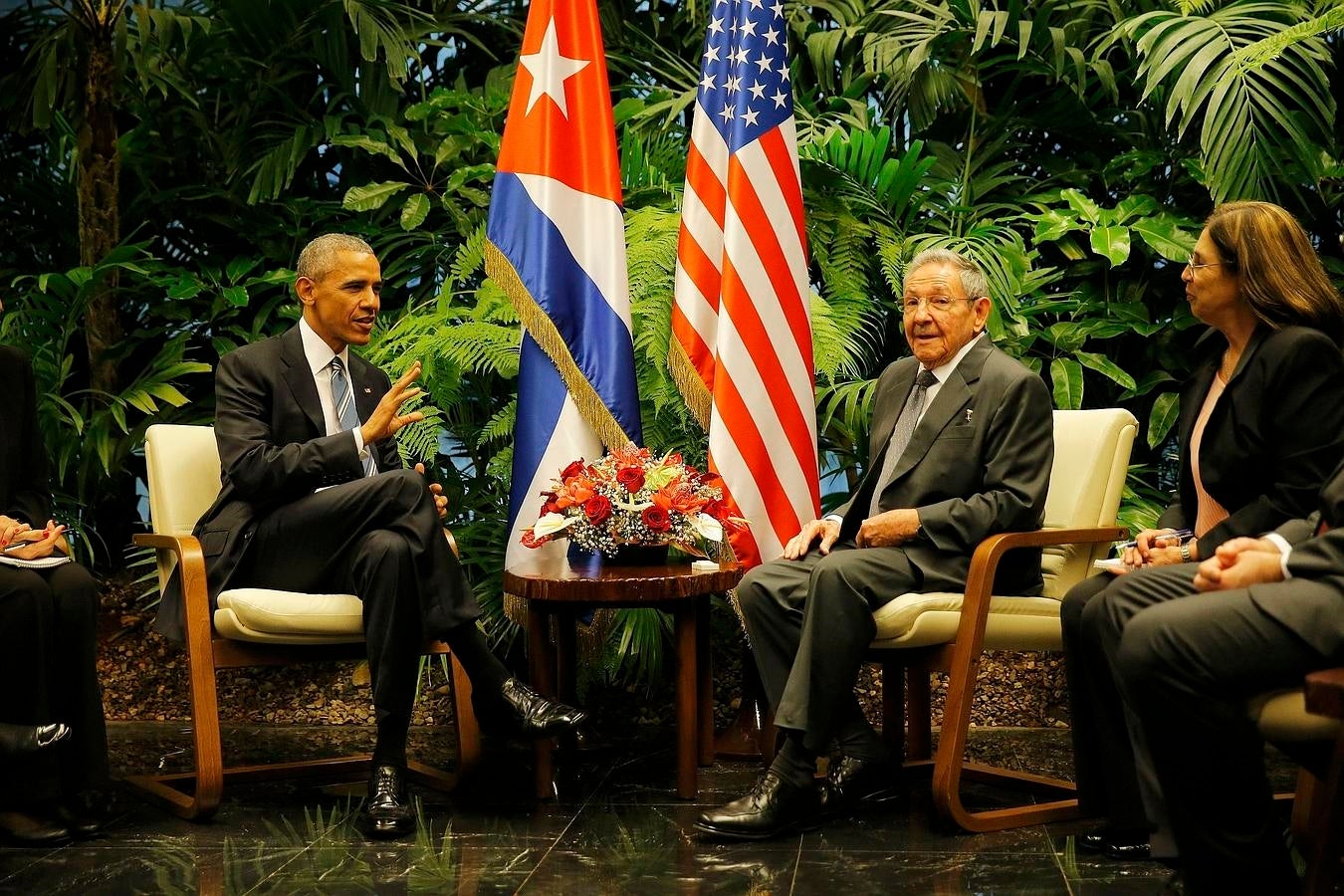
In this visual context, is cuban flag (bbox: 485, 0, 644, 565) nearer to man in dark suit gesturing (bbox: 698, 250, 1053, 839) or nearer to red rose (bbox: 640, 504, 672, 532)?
red rose (bbox: 640, 504, 672, 532)

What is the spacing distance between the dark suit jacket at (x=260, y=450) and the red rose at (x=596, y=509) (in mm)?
635

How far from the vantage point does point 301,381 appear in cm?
393

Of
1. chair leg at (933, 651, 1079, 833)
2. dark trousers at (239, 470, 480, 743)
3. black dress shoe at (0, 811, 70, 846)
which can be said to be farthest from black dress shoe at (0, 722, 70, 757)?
chair leg at (933, 651, 1079, 833)

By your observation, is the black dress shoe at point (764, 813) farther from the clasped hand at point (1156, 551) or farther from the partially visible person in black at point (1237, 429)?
the clasped hand at point (1156, 551)

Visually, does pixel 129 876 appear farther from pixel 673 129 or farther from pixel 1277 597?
pixel 673 129

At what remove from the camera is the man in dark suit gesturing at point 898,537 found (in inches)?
133

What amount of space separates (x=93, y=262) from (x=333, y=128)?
1.10 m

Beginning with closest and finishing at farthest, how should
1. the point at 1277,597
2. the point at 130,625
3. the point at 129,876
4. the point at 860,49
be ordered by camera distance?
the point at 1277,597, the point at 129,876, the point at 130,625, the point at 860,49

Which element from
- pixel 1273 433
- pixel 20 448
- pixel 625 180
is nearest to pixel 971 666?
pixel 1273 433

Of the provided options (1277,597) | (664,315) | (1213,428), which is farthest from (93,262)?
(1277,597)

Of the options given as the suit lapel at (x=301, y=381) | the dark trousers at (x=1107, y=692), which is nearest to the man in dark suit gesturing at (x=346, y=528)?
the suit lapel at (x=301, y=381)

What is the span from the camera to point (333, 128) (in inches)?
219

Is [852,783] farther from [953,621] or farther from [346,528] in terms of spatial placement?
[346,528]

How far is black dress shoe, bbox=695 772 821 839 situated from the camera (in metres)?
3.31
